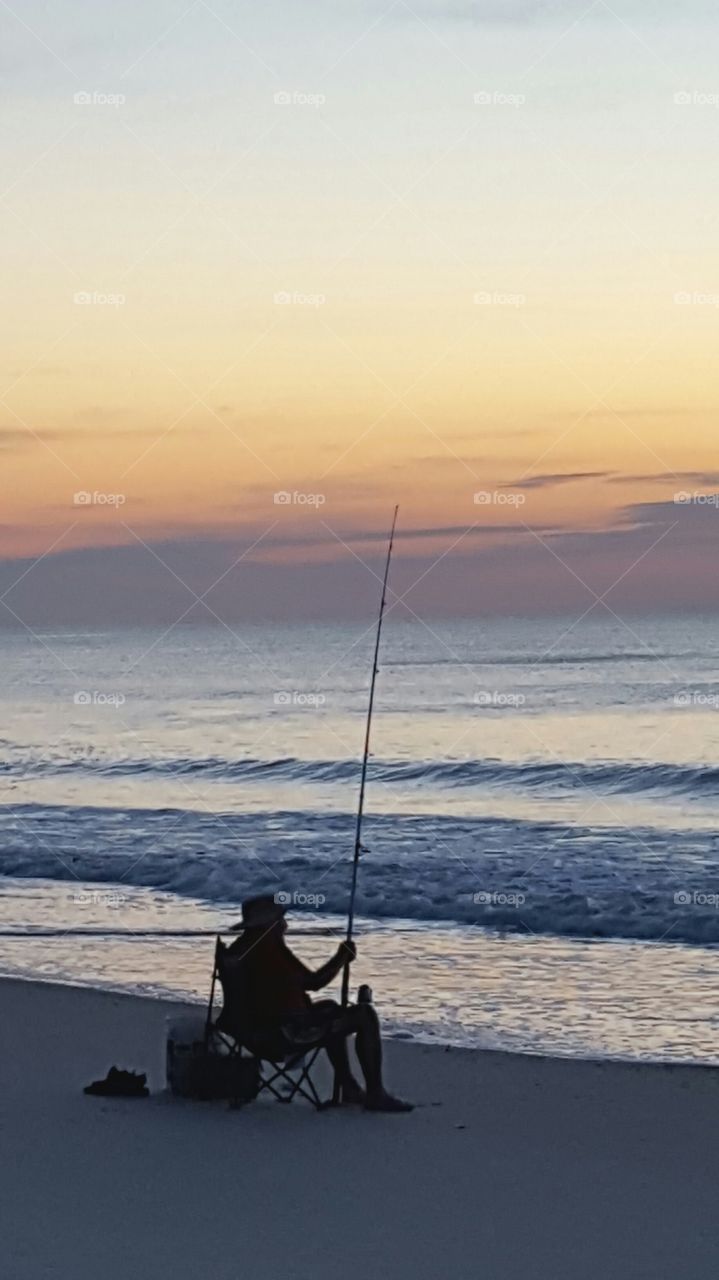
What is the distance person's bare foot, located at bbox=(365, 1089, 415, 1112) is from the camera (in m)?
6.19

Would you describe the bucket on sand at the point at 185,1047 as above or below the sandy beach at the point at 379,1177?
above

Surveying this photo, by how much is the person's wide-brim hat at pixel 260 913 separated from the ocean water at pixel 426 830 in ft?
7.49

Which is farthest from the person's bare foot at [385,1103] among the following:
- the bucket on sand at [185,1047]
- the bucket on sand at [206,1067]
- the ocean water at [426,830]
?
the ocean water at [426,830]

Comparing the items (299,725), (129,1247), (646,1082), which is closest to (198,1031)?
(129,1247)

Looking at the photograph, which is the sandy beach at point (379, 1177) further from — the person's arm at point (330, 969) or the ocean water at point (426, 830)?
the ocean water at point (426, 830)

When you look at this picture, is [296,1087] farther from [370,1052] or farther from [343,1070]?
[370,1052]

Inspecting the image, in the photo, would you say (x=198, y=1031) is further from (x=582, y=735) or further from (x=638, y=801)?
(x=582, y=735)

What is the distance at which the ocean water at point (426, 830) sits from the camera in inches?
394

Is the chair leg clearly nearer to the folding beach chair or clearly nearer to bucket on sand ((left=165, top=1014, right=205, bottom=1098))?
the folding beach chair

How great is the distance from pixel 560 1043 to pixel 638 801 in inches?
608

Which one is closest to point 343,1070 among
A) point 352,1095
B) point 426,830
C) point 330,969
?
point 352,1095

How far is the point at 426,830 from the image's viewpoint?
19.8 m

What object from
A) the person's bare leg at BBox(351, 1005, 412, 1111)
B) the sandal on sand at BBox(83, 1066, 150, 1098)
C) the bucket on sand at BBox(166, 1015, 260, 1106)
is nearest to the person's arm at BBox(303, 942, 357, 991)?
the person's bare leg at BBox(351, 1005, 412, 1111)

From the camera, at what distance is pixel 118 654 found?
73.2 m
